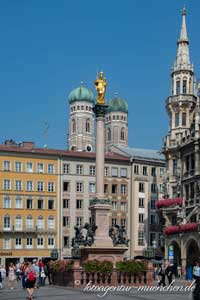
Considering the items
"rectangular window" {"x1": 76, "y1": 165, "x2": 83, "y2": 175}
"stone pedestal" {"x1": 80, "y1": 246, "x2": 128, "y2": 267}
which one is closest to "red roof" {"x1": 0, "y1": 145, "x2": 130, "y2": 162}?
"rectangular window" {"x1": 76, "y1": 165, "x2": 83, "y2": 175}

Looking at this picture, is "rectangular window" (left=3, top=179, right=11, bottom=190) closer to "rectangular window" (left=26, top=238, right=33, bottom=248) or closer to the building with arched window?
"rectangular window" (left=26, top=238, right=33, bottom=248)

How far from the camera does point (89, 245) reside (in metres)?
51.5

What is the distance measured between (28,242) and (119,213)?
15243mm

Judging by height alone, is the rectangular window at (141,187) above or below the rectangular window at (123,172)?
below

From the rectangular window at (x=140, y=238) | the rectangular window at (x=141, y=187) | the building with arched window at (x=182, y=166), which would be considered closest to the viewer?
the building with arched window at (x=182, y=166)

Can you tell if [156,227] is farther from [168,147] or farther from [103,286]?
A: [103,286]

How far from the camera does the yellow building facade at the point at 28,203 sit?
9900cm

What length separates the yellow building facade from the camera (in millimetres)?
99000

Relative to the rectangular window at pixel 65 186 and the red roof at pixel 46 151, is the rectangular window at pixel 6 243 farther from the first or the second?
the red roof at pixel 46 151

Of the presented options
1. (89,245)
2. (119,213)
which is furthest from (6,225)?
(89,245)

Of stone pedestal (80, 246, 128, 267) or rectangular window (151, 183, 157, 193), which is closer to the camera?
stone pedestal (80, 246, 128, 267)

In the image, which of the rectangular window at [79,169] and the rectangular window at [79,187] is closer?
the rectangular window at [79,187]

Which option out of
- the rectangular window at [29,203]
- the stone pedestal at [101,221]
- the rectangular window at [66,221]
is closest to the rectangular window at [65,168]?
the rectangular window at [66,221]

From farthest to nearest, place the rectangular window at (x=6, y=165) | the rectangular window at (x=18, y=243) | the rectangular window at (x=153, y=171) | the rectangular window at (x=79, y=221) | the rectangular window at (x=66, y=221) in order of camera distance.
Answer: the rectangular window at (x=153, y=171) < the rectangular window at (x=79, y=221) < the rectangular window at (x=66, y=221) < the rectangular window at (x=6, y=165) < the rectangular window at (x=18, y=243)
